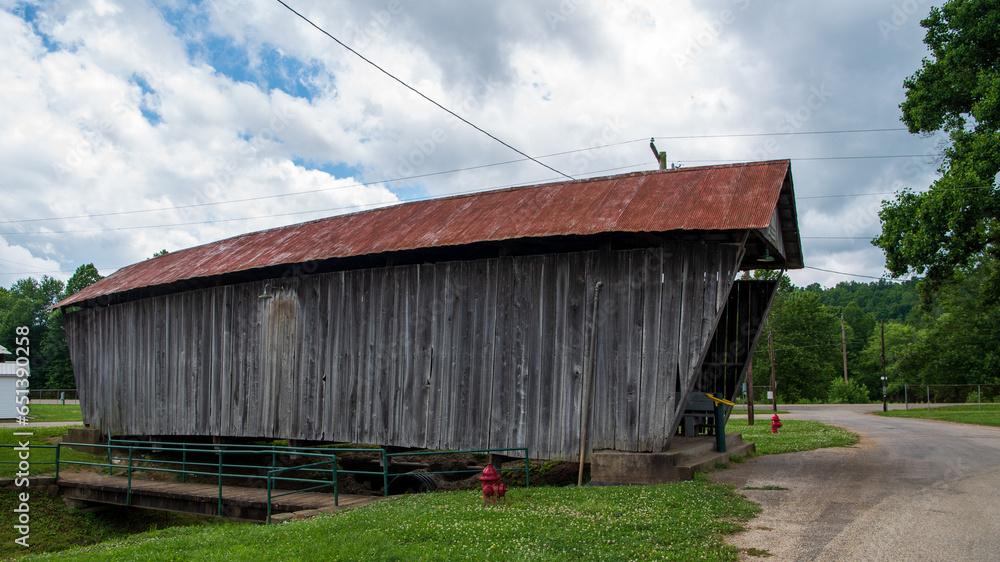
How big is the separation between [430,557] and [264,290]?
38.3 ft

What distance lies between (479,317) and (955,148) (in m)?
15.7

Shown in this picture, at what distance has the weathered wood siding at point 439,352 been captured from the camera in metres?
11.2

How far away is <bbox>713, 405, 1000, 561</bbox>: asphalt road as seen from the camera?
6449 millimetres

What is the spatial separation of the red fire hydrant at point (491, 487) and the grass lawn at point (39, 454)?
12025mm

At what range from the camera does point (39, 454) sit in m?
18.7

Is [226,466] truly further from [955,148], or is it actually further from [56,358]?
[56,358]

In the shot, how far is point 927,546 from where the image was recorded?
21.3ft

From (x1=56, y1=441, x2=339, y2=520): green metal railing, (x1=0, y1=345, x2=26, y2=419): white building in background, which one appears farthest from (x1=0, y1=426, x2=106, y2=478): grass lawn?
(x1=0, y1=345, x2=26, y2=419): white building in background

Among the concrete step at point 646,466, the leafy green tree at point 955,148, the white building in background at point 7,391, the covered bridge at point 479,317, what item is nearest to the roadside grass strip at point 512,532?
the concrete step at point 646,466

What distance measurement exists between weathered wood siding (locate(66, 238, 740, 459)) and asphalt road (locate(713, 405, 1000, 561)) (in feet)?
8.31

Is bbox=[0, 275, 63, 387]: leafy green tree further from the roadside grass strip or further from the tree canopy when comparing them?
the roadside grass strip

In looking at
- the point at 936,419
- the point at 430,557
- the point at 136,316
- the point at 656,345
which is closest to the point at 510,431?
the point at 656,345

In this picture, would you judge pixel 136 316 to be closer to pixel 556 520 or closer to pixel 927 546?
pixel 556 520

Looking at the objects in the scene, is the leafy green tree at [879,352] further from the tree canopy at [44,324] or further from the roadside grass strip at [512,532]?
the tree canopy at [44,324]
